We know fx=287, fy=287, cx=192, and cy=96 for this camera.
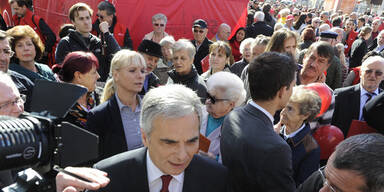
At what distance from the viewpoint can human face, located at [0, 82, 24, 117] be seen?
5.12ft

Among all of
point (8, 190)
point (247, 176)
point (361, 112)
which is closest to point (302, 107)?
point (247, 176)

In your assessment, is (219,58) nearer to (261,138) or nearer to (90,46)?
(90,46)

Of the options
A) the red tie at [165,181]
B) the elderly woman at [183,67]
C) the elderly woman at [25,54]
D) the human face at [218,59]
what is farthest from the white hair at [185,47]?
the red tie at [165,181]

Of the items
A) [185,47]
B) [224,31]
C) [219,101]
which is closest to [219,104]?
[219,101]

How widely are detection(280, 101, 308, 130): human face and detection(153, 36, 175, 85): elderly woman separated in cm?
240

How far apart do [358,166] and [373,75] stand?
2274mm

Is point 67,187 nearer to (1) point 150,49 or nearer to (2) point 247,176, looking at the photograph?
(2) point 247,176

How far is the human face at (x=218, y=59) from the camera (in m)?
3.98

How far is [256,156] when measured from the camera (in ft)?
4.83

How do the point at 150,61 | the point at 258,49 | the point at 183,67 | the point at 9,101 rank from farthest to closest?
the point at 258,49
the point at 150,61
the point at 183,67
the point at 9,101

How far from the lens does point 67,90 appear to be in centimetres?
96

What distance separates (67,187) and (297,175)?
A: 153 centimetres

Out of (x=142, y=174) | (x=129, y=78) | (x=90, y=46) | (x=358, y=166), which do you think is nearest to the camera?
(x=358, y=166)

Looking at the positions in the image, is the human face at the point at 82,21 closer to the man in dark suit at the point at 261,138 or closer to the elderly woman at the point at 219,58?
the elderly woman at the point at 219,58
